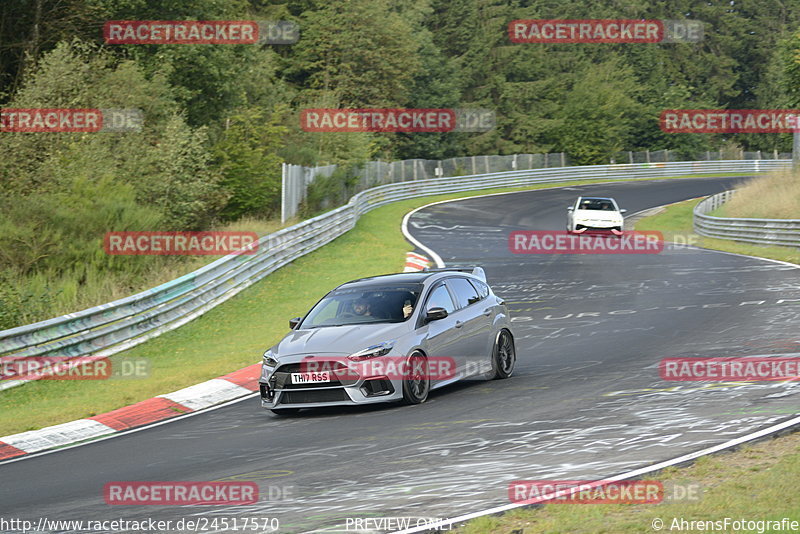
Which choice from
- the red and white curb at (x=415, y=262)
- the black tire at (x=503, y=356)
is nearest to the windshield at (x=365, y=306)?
the black tire at (x=503, y=356)

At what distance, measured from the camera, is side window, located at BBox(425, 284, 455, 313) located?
1277cm

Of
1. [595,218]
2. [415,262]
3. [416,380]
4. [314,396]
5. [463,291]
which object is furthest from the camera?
[595,218]

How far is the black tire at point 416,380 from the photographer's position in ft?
38.2

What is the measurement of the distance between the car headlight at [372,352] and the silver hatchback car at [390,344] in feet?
0.04

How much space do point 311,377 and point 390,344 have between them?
93 cm

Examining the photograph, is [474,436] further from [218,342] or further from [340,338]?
[218,342]

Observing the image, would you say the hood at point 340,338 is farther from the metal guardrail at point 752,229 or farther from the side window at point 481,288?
the metal guardrail at point 752,229

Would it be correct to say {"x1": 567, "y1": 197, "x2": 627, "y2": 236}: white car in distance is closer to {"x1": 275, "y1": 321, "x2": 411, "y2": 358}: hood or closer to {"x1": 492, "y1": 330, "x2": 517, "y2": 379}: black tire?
{"x1": 492, "y1": 330, "x2": 517, "y2": 379}: black tire

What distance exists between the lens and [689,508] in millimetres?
6562

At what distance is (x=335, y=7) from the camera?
73688mm

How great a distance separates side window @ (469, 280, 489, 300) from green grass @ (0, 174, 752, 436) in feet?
12.9

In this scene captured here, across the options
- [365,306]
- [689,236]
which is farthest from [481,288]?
[689,236]

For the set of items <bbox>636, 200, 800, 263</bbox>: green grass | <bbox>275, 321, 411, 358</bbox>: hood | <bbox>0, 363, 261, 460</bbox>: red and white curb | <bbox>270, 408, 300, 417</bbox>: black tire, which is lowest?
<bbox>0, 363, 261, 460</bbox>: red and white curb

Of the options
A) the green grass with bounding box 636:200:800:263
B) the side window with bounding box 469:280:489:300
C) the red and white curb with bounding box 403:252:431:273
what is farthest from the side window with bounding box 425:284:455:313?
the green grass with bounding box 636:200:800:263
